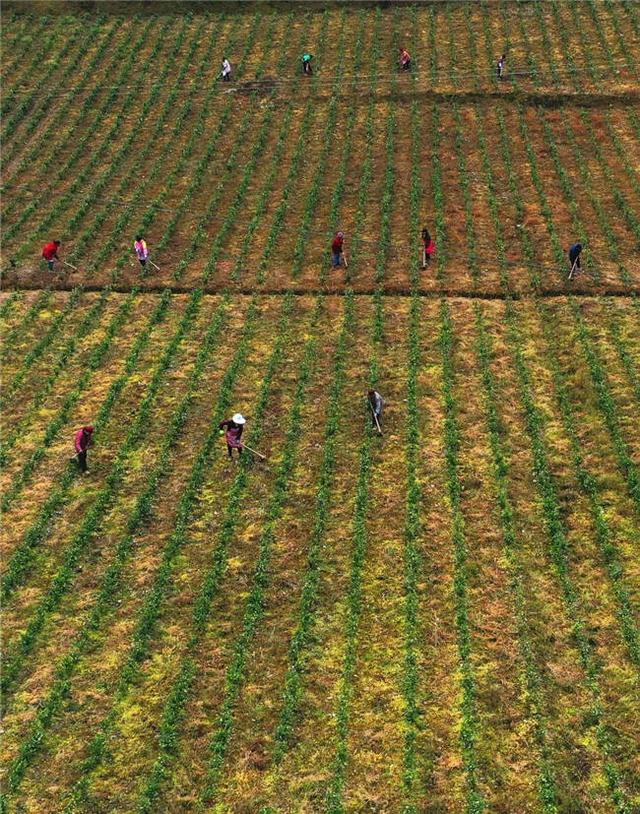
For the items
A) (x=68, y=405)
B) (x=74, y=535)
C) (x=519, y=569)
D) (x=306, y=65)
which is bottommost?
(x=68, y=405)

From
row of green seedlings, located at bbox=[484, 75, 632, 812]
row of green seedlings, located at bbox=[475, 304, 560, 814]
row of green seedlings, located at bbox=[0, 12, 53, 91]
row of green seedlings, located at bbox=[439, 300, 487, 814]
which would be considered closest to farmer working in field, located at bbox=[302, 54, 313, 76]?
row of green seedlings, located at bbox=[0, 12, 53, 91]

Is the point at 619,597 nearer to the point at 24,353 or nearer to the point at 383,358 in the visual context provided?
the point at 383,358

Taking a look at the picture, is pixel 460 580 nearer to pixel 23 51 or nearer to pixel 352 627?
pixel 352 627

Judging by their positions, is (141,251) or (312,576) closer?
(312,576)

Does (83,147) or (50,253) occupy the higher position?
(50,253)

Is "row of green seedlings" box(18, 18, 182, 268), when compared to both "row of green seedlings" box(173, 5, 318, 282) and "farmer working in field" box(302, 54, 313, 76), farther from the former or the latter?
"farmer working in field" box(302, 54, 313, 76)

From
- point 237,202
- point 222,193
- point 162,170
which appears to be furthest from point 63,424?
point 162,170

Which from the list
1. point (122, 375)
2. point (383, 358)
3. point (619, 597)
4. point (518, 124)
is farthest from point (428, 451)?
point (518, 124)
